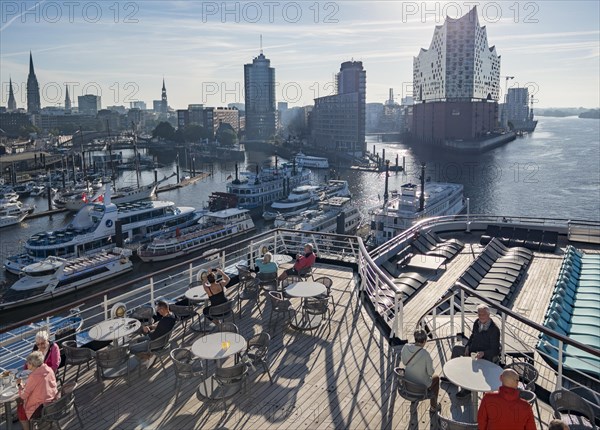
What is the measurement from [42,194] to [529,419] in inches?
2250

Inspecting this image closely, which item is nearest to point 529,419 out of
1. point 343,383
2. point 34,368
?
point 343,383

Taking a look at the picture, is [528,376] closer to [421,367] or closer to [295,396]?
[421,367]

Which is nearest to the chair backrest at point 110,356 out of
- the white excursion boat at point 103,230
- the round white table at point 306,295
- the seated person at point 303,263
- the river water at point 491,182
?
the round white table at point 306,295

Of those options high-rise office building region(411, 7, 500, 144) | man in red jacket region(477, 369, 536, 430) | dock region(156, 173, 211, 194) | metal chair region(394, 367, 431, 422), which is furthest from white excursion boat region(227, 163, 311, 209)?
high-rise office building region(411, 7, 500, 144)

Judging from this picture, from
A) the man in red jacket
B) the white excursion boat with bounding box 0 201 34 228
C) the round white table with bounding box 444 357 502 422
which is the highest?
the man in red jacket

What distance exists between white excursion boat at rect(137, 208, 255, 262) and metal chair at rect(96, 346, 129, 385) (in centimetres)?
2449

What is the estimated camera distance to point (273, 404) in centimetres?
478

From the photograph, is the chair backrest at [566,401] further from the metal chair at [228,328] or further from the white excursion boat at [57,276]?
the white excursion boat at [57,276]

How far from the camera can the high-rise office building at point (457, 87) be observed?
90.5m

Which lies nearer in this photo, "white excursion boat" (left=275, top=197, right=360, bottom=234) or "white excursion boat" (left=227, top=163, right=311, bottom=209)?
"white excursion boat" (left=275, top=197, right=360, bottom=234)

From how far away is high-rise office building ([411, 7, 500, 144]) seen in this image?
297ft

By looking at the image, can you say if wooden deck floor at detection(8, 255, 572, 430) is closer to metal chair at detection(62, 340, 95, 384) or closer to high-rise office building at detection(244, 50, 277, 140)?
metal chair at detection(62, 340, 95, 384)

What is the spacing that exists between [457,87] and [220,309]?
96.0m

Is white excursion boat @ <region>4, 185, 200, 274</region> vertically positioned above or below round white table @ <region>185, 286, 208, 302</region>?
below
